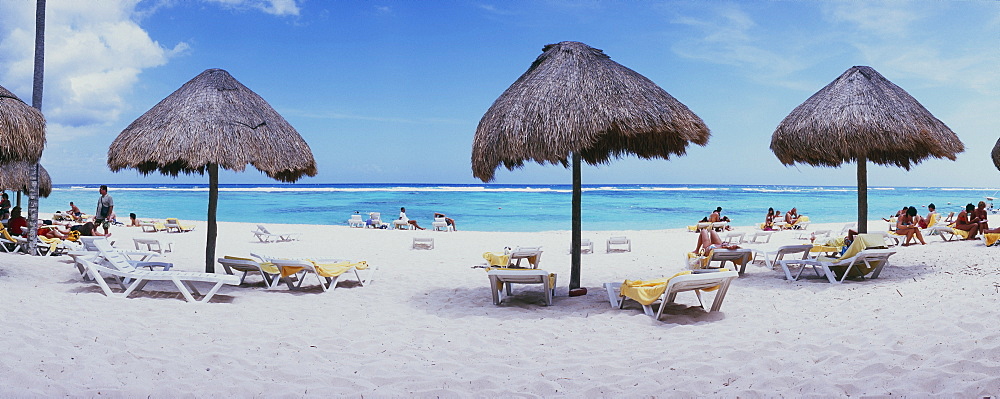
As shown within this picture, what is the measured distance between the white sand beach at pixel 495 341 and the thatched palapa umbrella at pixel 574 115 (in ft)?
5.07

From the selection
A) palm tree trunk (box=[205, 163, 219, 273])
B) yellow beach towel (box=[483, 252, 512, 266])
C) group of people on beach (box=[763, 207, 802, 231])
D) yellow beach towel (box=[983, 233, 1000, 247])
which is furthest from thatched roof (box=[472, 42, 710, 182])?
group of people on beach (box=[763, 207, 802, 231])

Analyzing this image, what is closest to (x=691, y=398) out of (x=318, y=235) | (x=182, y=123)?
(x=182, y=123)

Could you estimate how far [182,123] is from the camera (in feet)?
21.5

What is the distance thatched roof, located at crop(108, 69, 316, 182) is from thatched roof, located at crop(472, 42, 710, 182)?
107 inches

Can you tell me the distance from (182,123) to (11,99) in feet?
6.23

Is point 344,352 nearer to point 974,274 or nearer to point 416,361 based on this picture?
point 416,361

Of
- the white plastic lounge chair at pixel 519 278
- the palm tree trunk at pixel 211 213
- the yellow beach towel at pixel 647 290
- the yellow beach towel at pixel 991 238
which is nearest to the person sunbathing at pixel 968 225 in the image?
the yellow beach towel at pixel 991 238

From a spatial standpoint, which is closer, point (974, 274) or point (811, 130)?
point (974, 274)

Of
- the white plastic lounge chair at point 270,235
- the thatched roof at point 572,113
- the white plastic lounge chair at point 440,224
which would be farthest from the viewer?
the white plastic lounge chair at point 440,224

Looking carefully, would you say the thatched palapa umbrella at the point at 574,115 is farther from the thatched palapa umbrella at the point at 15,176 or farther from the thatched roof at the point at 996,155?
Answer: the thatched palapa umbrella at the point at 15,176

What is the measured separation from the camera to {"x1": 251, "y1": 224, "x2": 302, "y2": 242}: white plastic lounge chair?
1324 cm

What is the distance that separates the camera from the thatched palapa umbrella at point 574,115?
205 inches

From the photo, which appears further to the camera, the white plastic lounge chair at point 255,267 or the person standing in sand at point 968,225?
→ the person standing in sand at point 968,225

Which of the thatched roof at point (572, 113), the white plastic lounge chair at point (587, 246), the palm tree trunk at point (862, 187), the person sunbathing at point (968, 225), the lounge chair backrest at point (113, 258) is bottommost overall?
the white plastic lounge chair at point (587, 246)
